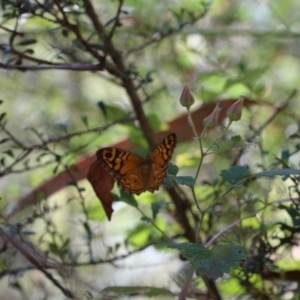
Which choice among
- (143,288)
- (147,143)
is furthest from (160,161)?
(147,143)

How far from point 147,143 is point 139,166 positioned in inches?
9.7

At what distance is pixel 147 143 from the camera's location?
80 cm

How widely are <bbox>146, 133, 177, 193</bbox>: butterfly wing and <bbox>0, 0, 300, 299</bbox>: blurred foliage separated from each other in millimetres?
10

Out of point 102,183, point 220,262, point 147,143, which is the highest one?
point 147,143

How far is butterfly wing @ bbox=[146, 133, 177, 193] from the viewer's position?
1.70 ft

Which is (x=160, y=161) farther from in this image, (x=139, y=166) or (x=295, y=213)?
Result: (x=295, y=213)

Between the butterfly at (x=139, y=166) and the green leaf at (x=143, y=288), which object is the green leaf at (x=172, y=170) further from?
the green leaf at (x=143, y=288)

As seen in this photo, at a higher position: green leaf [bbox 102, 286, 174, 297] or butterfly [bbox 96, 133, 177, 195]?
butterfly [bbox 96, 133, 177, 195]

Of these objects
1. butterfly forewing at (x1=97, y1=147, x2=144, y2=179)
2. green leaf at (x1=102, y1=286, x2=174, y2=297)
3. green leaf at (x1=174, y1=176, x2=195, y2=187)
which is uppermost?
butterfly forewing at (x1=97, y1=147, x2=144, y2=179)

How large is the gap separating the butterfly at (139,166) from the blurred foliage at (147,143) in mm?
14

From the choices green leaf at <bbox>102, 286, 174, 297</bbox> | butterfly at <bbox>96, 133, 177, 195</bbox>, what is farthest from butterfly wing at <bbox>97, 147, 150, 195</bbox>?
green leaf at <bbox>102, 286, 174, 297</bbox>

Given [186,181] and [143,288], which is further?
[143,288]

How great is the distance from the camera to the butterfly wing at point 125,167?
21.1 inches

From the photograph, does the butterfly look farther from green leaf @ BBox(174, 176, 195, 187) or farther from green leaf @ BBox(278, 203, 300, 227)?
green leaf @ BBox(278, 203, 300, 227)
